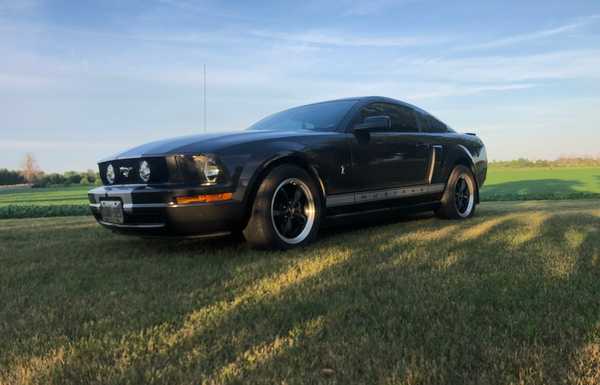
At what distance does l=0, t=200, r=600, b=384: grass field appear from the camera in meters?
1.78

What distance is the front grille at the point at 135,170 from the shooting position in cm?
388

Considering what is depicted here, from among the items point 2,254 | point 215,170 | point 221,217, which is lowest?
point 2,254

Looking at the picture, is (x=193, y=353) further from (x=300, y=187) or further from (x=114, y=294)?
(x=300, y=187)

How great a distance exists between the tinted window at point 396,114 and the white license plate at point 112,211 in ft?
8.41

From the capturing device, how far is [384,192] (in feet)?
16.8

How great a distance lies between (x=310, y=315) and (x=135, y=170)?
2.32 metres

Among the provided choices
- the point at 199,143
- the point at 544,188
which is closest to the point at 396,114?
the point at 199,143

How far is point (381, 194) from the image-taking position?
5.07m

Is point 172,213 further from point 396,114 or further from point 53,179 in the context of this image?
point 53,179

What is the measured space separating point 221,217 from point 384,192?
1.99 meters

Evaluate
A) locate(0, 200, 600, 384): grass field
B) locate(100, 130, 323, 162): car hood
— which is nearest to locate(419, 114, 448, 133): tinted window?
locate(100, 130, 323, 162): car hood

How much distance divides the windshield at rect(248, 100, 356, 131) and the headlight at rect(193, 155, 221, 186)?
132 cm

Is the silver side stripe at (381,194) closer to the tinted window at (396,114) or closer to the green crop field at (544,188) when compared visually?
the tinted window at (396,114)

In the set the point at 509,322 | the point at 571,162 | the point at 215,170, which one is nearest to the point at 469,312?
the point at 509,322
